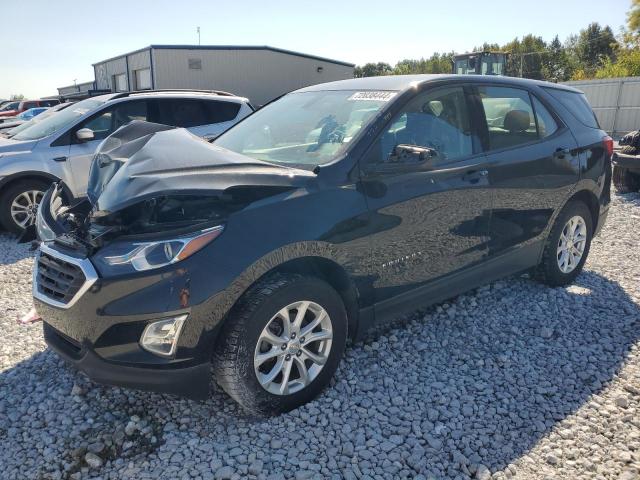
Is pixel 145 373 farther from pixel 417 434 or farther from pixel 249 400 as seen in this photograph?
→ pixel 417 434

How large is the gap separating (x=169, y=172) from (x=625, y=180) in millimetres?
8515

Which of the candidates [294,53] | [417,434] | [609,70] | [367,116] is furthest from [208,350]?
[609,70]

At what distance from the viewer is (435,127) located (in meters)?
3.59

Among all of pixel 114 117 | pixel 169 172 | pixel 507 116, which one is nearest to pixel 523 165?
pixel 507 116

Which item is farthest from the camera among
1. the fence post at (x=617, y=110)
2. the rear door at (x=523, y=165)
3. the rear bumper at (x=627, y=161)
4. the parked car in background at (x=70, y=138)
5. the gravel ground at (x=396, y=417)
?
the fence post at (x=617, y=110)

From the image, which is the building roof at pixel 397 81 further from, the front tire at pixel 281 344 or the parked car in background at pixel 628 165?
the parked car in background at pixel 628 165

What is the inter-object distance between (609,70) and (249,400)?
42430 millimetres

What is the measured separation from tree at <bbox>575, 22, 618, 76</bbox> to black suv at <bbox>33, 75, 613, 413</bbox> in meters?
70.2

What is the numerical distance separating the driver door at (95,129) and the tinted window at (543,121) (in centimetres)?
515

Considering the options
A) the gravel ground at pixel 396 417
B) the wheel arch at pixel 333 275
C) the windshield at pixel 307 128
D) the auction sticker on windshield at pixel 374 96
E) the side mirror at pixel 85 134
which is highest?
the auction sticker on windshield at pixel 374 96

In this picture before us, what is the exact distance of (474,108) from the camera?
381 cm

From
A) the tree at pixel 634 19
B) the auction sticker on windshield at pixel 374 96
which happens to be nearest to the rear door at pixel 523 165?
the auction sticker on windshield at pixel 374 96

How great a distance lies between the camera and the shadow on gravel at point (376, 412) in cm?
260

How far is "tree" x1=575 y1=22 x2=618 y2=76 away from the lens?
216 ft
